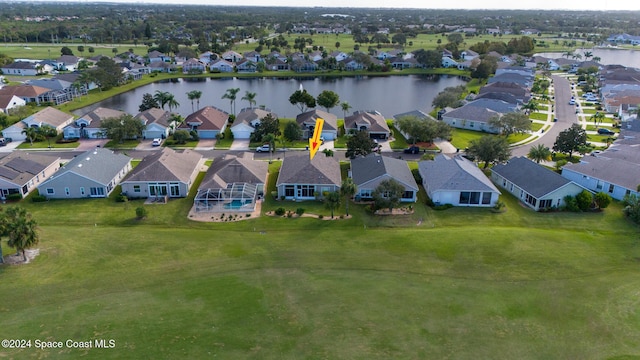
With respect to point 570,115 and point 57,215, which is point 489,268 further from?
point 570,115

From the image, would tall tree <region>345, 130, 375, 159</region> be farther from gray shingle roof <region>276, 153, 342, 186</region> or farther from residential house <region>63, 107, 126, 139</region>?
residential house <region>63, 107, 126, 139</region>

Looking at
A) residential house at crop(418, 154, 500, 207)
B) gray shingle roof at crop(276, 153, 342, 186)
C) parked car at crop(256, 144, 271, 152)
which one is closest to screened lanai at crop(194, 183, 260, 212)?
gray shingle roof at crop(276, 153, 342, 186)

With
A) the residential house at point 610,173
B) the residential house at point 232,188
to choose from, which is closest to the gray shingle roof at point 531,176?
the residential house at point 610,173

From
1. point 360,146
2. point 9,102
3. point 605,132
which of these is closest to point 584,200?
point 360,146

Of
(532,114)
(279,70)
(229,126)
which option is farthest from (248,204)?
(279,70)

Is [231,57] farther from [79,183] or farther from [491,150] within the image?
[491,150]

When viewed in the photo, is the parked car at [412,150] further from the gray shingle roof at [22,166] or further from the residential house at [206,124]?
the gray shingle roof at [22,166]
